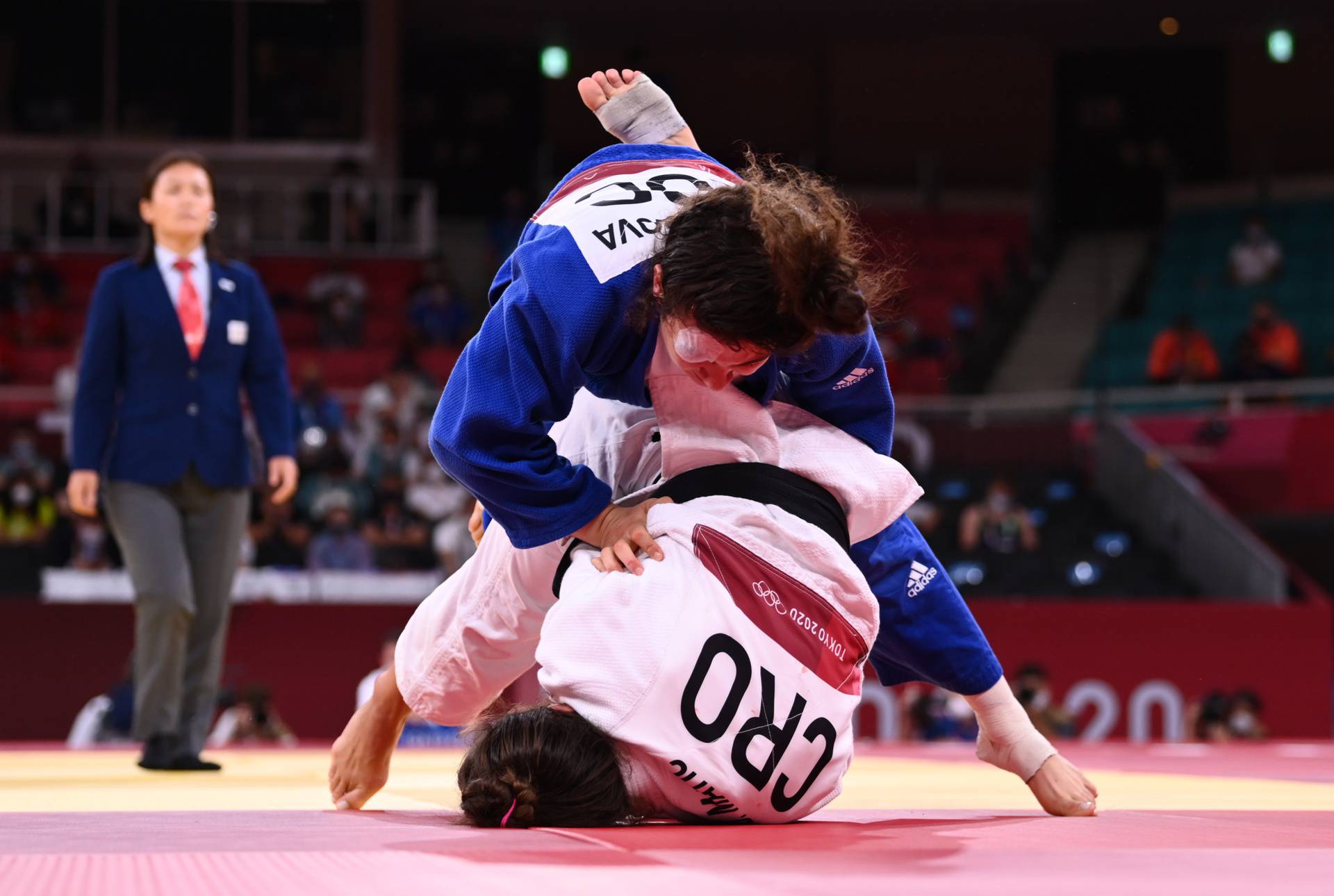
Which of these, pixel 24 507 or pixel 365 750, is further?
pixel 24 507

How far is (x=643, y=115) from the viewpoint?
108 inches

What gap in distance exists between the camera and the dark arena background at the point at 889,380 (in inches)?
79.3

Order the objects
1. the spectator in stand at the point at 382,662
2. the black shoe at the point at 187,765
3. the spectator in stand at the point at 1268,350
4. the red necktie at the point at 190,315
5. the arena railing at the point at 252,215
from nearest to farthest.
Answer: the black shoe at the point at 187,765, the red necktie at the point at 190,315, the spectator in stand at the point at 382,662, the spectator in stand at the point at 1268,350, the arena railing at the point at 252,215

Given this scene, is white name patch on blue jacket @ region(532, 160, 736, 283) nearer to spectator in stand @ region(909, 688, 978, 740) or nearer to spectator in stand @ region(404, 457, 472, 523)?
spectator in stand @ region(909, 688, 978, 740)

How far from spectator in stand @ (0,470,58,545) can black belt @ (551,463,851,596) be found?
7.14 m

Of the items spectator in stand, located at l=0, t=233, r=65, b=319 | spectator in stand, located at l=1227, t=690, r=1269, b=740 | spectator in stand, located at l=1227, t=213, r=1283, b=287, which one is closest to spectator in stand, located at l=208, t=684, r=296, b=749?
spectator in stand, located at l=1227, t=690, r=1269, b=740

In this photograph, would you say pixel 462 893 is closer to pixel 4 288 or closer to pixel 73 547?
pixel 73 547

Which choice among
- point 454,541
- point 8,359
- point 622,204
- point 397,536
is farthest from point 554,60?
point 622,204

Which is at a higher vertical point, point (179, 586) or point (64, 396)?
point (64, 396)

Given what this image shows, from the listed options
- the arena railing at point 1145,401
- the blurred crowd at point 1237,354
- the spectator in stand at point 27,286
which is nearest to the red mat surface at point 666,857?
the arena railing at point 1145,401

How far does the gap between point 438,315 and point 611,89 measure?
374 inches

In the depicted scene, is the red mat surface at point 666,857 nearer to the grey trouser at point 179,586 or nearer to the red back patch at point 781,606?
the red back patch at point 781,606

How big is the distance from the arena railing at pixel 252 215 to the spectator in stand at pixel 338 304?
0.72 m

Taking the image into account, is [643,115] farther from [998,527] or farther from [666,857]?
[998,527]
